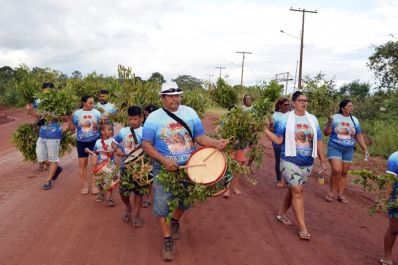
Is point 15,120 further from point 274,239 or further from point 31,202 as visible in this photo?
point 274,239

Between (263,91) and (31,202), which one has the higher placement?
(263,91)

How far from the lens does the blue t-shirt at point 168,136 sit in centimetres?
501

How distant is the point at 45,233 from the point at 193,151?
259 centimetres

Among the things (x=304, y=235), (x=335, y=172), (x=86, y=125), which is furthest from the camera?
(x=86, y=125)

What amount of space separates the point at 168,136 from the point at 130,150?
1.60m

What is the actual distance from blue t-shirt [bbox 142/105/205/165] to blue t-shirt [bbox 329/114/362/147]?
3.73 m

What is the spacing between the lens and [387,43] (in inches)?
1122

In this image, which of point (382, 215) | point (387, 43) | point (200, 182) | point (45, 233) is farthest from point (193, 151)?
point (387, 43)

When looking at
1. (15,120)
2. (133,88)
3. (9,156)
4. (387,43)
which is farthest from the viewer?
(387,43)

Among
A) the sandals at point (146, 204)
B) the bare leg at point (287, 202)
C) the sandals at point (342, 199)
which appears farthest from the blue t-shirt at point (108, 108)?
the sandals at point (342, 199)

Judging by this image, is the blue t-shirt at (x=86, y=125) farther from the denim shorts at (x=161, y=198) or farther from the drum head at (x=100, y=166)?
the denim shorts at (x=161, y=198)

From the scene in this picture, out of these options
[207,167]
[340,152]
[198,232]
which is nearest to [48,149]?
[198,232]

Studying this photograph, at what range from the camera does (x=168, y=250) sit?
510 cm

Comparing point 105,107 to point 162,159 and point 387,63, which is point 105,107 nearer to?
point 162,159
